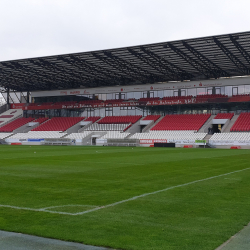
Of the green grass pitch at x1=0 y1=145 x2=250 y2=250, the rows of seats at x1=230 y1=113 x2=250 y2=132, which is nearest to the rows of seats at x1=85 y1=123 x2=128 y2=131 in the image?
the rows of seats at x1=230 y1=113 x2=250 y2=132

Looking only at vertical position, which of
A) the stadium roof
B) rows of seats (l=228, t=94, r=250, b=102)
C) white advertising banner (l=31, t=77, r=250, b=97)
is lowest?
rows of seats (l=228, t=94, r=250, b=102)

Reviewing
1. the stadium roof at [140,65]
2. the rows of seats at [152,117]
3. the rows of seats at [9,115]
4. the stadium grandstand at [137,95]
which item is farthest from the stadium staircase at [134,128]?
the rows of seats at [9,115]

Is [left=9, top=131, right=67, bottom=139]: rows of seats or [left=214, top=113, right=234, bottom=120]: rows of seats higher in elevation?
[left=214, top=113, right=234, bottom=120]: rows of seats

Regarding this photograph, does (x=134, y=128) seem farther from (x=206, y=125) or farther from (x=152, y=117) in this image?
(x=206, y=125)

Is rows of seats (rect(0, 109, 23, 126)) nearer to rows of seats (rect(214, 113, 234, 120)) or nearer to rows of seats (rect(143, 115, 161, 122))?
rows of seats (rect(143, 115, 161, 122))

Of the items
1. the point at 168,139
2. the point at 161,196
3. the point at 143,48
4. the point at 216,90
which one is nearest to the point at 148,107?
the point at 216,90

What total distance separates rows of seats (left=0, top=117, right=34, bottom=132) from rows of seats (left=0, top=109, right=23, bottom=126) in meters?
2.51

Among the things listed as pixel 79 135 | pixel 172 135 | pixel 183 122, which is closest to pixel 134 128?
pixel 183 122

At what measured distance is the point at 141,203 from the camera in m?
8.85

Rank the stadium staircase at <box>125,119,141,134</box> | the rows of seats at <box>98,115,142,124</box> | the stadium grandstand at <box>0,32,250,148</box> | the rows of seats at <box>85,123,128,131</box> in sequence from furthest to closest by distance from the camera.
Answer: the rows of seats at <box>98,115,142,124</box>, the rows of seats at <box>85,123,128,131</box>, the stadium staircase at <box>125,119,141,134</box>, the stadium grandstand at <box>0,32,250,148</box>

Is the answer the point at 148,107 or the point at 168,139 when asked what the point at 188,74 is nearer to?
the point at 148,107

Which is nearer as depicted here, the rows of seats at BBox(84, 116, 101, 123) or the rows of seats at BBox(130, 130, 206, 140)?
the rows of seats at BBox(130, 130, 206, 140)

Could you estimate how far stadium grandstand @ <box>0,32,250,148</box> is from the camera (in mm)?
51500

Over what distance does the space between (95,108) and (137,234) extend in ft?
236
